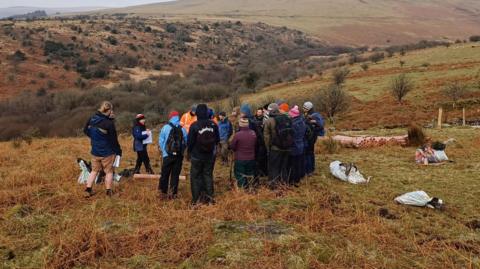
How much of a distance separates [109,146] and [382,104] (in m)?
23.4

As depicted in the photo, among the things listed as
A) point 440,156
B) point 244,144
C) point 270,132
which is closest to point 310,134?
point 270,132

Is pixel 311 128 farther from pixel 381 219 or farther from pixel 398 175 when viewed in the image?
pixel 381 219

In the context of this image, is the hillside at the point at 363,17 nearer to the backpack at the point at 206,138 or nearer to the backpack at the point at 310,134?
the backpack at the point at 310,134

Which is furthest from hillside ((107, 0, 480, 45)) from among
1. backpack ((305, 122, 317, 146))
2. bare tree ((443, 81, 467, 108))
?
backpack ((305, 122, 317, 146))

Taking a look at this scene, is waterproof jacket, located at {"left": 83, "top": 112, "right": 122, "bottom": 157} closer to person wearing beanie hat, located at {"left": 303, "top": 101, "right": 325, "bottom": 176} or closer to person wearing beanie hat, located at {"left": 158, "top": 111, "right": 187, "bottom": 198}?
person wearing beanie hat, located at {"left": 158, "top": 111, "right": 187, "bottom": 198}

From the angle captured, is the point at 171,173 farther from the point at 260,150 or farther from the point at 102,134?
the point at 260,150

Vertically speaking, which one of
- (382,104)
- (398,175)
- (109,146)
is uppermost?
(109,146)

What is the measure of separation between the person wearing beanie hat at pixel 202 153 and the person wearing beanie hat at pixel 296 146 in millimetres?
1715

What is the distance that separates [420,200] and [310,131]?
250cm

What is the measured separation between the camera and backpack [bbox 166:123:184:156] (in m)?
7.45

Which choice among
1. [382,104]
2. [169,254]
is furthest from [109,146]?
[382,104]

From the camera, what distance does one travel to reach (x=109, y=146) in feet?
24.8

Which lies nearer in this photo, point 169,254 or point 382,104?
point 169,254

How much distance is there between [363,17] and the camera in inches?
5694
